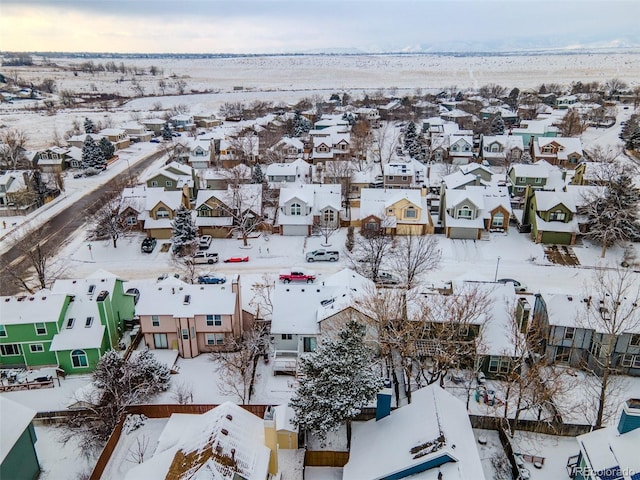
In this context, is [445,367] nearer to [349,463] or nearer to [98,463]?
[349,463]

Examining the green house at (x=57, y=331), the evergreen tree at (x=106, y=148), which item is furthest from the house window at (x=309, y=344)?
the evergreen tree at (x=106, y=148)

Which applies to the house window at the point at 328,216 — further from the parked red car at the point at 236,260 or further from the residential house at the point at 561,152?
the residential house at the point at 561,152

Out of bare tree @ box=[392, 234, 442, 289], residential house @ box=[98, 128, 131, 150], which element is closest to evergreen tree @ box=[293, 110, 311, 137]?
residential house @ box=[98, 128, 131, 150]

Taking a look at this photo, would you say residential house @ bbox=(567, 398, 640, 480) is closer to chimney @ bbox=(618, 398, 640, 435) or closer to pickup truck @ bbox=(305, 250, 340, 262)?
chimney @ bbox=(618, 398, 640, 435)

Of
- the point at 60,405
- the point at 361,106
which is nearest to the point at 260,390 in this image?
the point at 60,405

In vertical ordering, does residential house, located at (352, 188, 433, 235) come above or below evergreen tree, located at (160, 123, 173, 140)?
below

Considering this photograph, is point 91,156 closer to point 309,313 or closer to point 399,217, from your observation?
point 399,217
